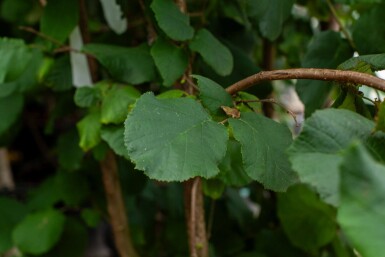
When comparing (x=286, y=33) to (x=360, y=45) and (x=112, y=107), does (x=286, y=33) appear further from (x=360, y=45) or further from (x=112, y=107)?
(x=112, y=107)

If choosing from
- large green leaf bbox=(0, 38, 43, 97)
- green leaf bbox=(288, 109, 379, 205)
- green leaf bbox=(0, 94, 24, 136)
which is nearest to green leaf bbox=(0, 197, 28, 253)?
green leaf bbox=(0, 94, 24, 136)

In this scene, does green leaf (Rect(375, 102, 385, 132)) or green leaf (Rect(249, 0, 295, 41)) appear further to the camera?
green leaf (Rect(249, 0, 295, 41))

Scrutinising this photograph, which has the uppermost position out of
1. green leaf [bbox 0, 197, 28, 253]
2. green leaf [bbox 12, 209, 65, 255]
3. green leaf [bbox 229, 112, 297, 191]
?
green leaf [bbox 229, 112, 297, 191]

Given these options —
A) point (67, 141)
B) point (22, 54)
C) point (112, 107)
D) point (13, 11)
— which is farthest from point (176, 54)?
point (13, 11)

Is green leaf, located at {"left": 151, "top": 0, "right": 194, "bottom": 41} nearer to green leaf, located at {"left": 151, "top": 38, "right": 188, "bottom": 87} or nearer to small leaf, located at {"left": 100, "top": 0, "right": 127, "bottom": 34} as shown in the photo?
green leaf, located at {"left": 151, "top": 38, "right": 188, "bottom": 87}

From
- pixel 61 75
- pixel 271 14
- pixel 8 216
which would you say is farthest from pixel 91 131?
pixel 8 216

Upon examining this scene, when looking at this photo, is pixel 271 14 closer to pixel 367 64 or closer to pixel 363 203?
pixel 367 64
